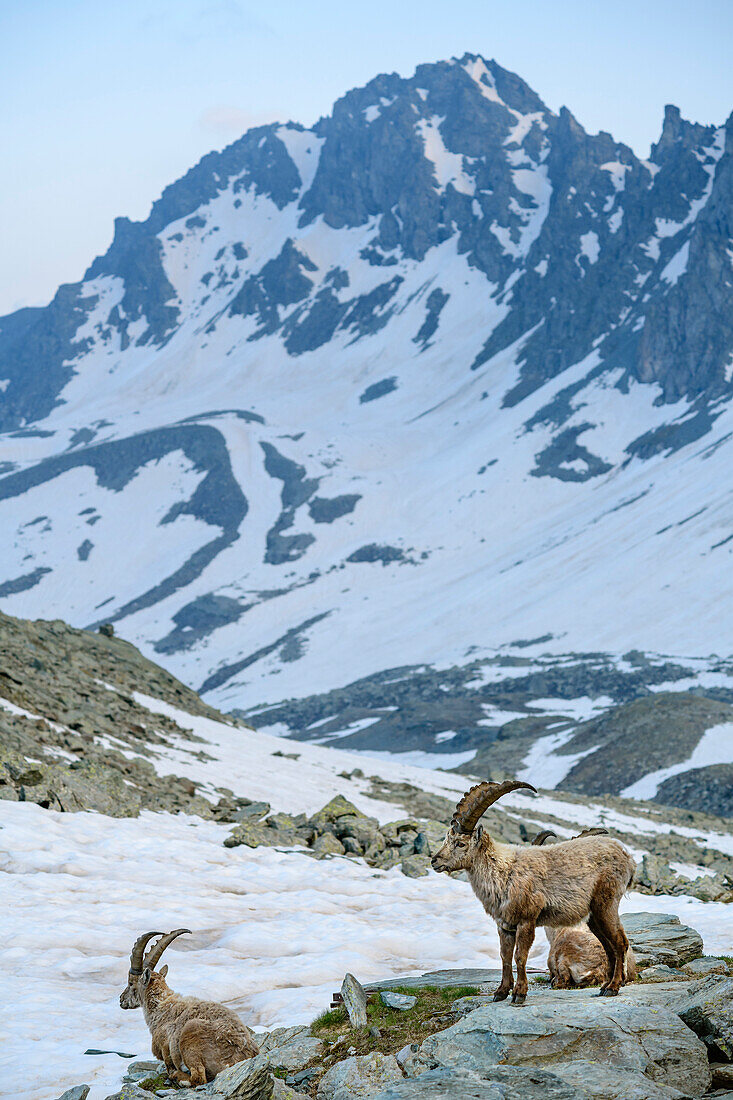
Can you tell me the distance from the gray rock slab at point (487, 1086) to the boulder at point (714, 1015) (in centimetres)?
149

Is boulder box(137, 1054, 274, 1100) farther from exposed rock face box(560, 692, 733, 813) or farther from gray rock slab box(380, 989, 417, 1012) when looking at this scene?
exposed rock face box(560, 692, 733, 813)

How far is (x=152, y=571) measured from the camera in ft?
614

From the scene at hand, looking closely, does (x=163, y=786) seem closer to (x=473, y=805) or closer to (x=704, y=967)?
(x=473, y=805)

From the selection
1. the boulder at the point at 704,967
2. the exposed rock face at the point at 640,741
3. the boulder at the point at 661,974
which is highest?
the boulder at the point at 661,974

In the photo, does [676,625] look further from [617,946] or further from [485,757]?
[617,946]

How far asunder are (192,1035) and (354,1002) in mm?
1677

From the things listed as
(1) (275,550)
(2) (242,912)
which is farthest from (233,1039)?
(1) (275,550)

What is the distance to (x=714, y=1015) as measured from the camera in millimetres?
7465

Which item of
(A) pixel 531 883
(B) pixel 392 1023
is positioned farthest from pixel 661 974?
(B) pixel 392 1023

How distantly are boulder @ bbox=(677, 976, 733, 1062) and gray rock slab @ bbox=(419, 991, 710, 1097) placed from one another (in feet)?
0.52

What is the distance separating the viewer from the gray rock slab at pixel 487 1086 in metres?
6.69

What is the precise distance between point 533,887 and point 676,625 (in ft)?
376

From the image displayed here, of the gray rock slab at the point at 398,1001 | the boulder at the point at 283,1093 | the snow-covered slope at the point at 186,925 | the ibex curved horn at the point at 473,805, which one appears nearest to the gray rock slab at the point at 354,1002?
the gray rock slab at the point at 398,1001

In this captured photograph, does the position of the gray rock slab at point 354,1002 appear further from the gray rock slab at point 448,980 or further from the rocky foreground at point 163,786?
the rocky foreground at point 163,786
